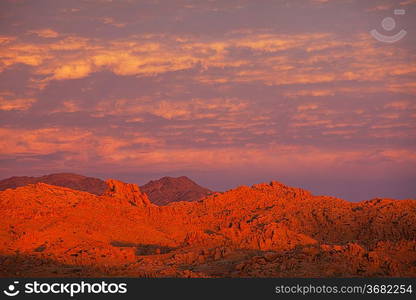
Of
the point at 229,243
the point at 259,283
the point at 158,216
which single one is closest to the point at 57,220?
the point at 158,216

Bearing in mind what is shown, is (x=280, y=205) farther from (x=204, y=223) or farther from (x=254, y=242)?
(x=254, y=242)

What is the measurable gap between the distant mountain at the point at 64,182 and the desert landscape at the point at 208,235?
25.6m

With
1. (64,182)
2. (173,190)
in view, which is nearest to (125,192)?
(173,190)

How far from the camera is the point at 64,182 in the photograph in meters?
64.4

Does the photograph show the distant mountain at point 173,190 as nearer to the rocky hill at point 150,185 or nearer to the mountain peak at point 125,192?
the rocky hill at point 150,185

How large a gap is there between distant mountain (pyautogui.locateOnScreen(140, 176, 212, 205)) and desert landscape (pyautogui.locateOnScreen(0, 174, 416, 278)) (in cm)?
2087

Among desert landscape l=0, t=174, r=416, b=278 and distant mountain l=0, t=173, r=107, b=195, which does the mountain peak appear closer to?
desert landscape l=0, t=174, r=416, b=278

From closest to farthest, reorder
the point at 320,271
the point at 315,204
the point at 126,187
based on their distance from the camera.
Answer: the point at 320,271 → the point at 315,204 → the point at 126,187

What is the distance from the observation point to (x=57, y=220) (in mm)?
31172

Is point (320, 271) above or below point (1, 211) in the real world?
below

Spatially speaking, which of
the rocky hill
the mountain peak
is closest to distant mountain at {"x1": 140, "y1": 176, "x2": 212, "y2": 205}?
the rocky hill

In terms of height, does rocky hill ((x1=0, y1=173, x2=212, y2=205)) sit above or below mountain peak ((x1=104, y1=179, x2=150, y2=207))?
above

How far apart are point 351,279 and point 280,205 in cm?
1591

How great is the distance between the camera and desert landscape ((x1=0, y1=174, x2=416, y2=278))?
22.0 metres
